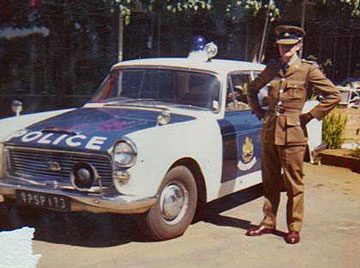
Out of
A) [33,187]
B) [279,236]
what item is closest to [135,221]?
[33,187]

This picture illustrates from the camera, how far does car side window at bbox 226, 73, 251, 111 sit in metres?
5.41

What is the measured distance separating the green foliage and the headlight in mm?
4999

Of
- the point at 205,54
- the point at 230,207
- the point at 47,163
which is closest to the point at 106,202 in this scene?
the point at 47,163

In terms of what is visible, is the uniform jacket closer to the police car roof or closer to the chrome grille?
the police car roof

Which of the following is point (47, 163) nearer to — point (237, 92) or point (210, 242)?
point (210, 242)

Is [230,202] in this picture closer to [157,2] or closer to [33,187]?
[33,187]

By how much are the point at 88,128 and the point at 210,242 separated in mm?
1399

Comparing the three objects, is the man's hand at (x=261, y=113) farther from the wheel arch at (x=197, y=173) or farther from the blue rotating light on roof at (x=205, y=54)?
the blue rotating light on roof at (x=205, y=54)

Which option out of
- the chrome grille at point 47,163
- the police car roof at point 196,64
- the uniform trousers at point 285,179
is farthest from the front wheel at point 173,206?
the police car roof at point 196,64

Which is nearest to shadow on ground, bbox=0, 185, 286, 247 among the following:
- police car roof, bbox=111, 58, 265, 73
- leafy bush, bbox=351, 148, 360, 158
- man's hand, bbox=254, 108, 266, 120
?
man's hand, bbox=254, 108, 266, 120

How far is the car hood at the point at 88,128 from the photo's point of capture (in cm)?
427

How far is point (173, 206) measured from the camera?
4602 millimetres

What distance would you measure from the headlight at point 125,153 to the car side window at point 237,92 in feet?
4.78

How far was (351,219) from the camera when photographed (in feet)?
17.9
